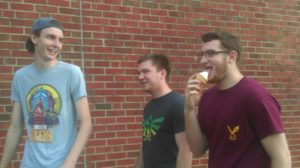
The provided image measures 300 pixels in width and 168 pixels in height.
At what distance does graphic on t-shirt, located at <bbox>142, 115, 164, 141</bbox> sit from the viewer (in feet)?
13.5

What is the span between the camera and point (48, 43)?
3.91 m

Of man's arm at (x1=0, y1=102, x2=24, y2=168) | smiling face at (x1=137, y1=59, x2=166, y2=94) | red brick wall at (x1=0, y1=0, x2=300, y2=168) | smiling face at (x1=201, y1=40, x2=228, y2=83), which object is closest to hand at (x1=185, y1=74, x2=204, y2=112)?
smiling face at (x1=201, y1=40, x2=228, y2=83)

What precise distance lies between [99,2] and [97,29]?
1.02ft

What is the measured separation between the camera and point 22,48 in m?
5.41

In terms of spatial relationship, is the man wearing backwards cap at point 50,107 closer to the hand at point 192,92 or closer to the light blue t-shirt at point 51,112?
the light blue t-shirt at point 51,112

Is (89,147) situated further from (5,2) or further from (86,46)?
(5,2)

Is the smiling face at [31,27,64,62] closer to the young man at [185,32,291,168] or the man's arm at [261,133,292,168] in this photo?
the young man at [185,32,291,168]

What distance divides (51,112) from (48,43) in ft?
1.68

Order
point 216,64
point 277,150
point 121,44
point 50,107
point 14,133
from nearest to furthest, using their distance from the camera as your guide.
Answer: point 277,150, point 216,64, point 50,107, point 14,133, point 121,44

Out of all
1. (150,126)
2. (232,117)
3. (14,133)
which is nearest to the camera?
(232,117)

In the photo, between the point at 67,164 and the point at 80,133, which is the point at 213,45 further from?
the point at 67,164

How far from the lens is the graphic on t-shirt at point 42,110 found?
151 inches

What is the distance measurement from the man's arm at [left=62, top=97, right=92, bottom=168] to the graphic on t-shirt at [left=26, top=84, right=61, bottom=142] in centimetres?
15

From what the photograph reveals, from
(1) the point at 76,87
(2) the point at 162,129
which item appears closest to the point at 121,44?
(2) the point at 162,129
